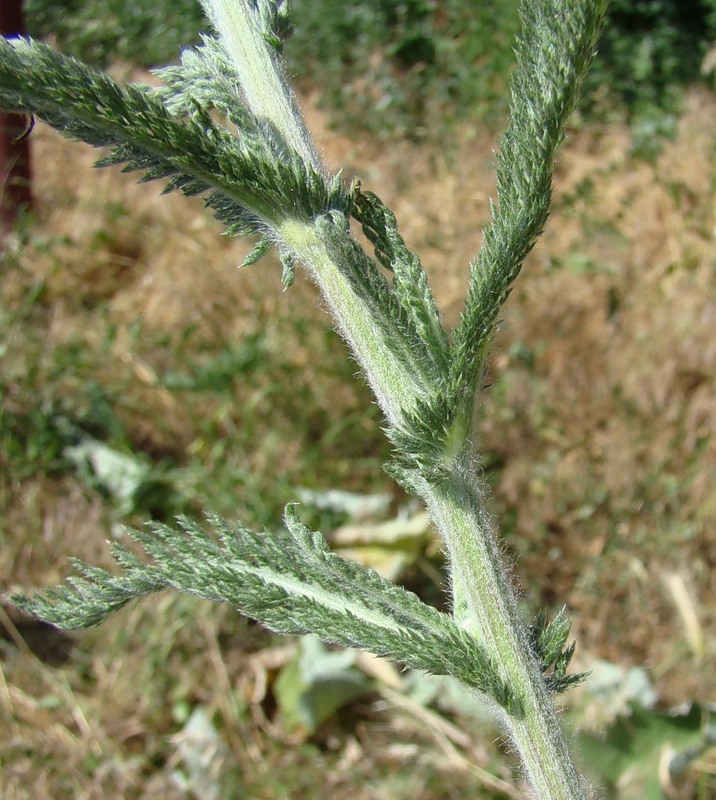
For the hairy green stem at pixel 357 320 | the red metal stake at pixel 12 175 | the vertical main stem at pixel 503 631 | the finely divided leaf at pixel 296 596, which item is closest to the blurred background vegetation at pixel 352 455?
the red metal stake at pixel 12 175

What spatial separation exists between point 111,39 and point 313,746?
487 cm

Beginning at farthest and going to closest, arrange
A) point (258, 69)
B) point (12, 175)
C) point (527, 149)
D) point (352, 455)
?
point (12, 175) < point (352, 455) < point (258, 69) < point (527, 149)

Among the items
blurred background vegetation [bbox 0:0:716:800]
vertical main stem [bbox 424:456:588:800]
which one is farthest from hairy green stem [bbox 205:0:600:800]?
blurred background vegetation [bbox 0:0:716:800]

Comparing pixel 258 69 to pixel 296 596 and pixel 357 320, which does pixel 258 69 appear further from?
pixel 296 596

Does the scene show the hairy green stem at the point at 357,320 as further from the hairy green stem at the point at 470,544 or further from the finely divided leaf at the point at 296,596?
the finely divided leaf at the point at 296,596

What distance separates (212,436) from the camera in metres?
3.28

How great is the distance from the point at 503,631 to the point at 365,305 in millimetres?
417

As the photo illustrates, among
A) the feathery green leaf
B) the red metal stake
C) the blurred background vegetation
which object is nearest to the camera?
the feathery green leaf

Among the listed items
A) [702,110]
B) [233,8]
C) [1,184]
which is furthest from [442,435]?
[702,110]

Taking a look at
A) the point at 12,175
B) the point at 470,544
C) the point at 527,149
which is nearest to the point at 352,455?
the point at 12,175

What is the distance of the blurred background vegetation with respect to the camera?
2.60 m

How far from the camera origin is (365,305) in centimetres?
99

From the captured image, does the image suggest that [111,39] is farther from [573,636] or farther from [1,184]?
[573,636]

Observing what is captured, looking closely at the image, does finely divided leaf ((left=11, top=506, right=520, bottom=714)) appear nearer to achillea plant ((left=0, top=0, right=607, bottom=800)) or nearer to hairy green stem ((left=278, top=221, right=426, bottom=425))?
achillea plant ((left=0, top=0, right=607, bottom=800))
